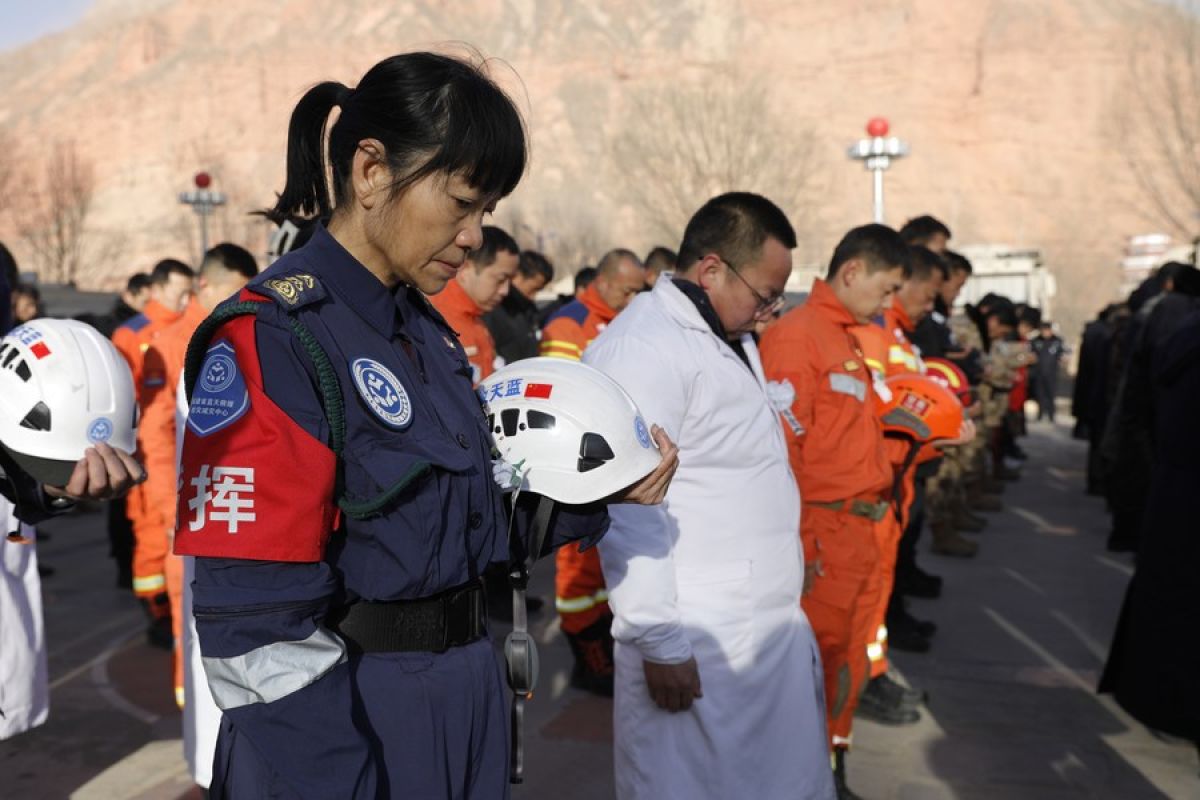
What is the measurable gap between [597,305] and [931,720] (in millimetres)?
3902

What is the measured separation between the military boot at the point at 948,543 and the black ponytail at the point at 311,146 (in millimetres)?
8148

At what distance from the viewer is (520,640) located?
87.0 inches

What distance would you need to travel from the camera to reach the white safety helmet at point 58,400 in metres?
2.69

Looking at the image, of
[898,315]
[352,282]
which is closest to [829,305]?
[898,315]

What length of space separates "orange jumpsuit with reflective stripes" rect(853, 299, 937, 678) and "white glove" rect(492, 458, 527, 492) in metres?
2.56

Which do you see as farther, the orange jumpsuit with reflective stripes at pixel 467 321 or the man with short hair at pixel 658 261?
the man with short hair at pixel 658 261

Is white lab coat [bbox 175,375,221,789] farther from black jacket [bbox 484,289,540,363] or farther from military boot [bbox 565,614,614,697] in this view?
black jacket [bbox 484,289,540,363]

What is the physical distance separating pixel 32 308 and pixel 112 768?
6.28 m

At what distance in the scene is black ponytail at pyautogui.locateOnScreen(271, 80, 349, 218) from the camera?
1998mm

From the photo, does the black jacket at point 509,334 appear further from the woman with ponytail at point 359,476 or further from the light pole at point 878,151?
the light pole at point 878,151

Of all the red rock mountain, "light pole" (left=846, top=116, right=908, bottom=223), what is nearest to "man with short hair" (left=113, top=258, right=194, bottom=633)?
"light pole" (left=846, top=116, right=908, bottom=223)

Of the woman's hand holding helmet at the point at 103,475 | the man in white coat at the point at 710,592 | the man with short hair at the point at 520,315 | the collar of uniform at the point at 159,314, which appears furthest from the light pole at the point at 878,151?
the woman's hand holding helmet at the point at 103,475

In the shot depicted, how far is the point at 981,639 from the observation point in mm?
6918

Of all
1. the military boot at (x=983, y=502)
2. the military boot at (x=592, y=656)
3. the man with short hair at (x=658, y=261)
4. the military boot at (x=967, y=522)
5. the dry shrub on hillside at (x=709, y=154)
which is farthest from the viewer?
the dry shrub on hillside at (x=709, y=154)
